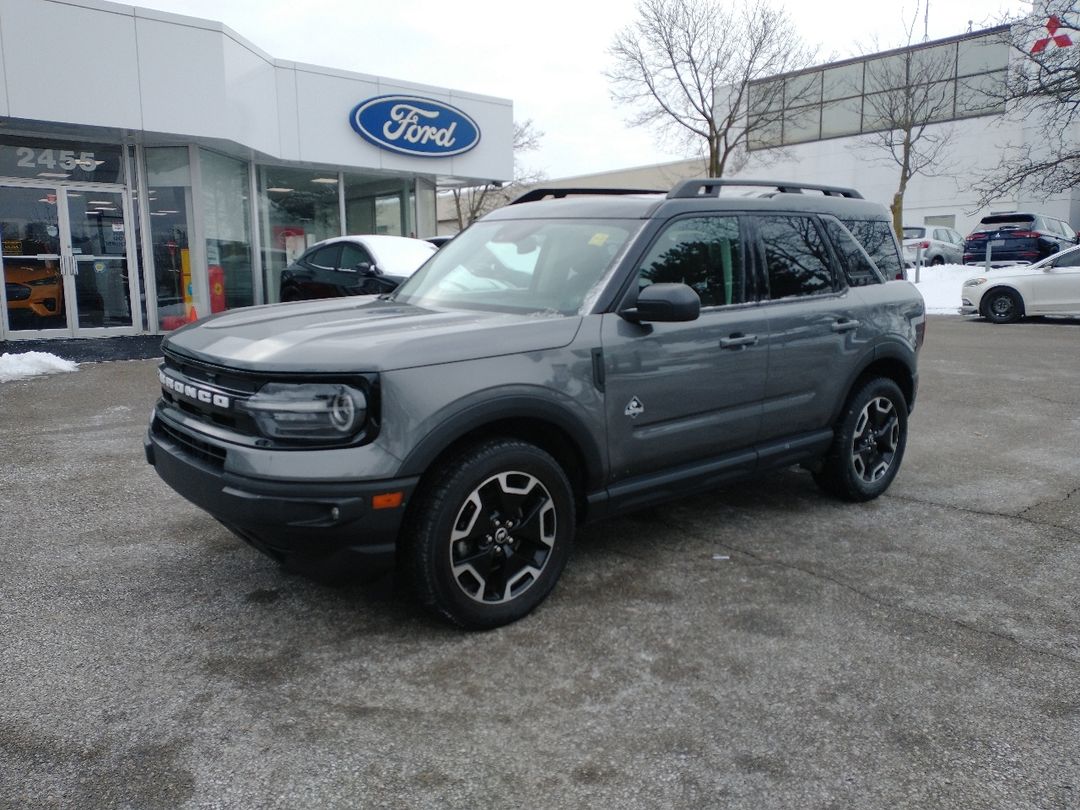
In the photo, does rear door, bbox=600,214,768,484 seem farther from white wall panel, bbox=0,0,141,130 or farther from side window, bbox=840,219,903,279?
white wall panel, bbox=0,0,141,130

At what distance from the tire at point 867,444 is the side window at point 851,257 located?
1.99 feet

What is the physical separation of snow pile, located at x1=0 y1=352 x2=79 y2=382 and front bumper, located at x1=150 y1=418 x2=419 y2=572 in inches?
322

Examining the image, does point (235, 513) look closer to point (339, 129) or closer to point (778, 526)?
point (778, 526)

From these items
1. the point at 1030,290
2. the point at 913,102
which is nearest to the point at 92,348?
the point at 1030,290

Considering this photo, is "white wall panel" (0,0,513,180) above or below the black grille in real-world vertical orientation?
above

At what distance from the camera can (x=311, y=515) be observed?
2.96 m

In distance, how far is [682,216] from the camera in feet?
13.4

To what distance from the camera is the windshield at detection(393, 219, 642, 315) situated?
12.8 feet

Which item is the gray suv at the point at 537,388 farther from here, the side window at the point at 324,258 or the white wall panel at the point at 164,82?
the white wall panel at the point at 164,82

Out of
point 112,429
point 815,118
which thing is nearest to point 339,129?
point 112,429

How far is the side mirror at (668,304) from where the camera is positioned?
140 inches

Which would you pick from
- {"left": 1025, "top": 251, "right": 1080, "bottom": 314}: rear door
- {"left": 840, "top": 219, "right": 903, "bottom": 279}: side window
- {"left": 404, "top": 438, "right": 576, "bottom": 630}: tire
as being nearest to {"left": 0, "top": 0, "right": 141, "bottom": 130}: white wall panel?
{"left": 840, "top": 219, "right": 903, "bottom": 279}: side window

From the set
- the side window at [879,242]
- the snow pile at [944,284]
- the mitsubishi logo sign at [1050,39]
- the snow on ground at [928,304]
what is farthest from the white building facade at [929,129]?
the side window at [879,242]

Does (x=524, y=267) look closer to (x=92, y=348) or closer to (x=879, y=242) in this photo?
(x=879, y=242)
